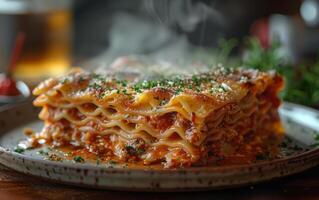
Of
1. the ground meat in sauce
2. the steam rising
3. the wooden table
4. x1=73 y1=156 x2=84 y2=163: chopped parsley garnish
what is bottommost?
the wooden table

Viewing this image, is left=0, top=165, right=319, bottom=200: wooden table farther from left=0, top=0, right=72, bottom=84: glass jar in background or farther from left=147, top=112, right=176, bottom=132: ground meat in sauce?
left=0, top=0, right=72, bottom=84: glass jar in background

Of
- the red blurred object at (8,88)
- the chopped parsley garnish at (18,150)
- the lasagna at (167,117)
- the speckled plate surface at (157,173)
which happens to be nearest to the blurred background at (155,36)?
the red blurred object at (8,88)

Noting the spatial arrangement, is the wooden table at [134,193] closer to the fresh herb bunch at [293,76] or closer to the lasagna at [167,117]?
the lasagna at [167,117]

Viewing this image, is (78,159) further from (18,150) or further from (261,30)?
(261,30)

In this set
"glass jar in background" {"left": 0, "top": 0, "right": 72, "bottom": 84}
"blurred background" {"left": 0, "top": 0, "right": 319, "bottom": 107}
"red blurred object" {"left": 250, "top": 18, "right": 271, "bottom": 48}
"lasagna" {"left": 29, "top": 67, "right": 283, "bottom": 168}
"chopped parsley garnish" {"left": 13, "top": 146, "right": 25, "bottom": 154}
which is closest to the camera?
"lasagna" {"left": 29, "top": 67, "right": 283, "bottom": 168}

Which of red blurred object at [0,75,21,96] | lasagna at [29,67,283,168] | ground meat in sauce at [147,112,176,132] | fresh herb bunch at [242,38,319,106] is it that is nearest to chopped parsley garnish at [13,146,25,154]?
lasagna at [29,67,283,168]

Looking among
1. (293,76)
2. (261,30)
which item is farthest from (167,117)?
(261,30)
